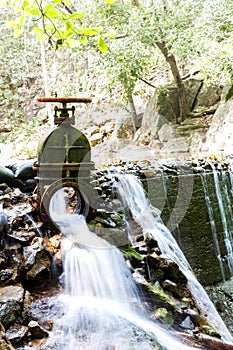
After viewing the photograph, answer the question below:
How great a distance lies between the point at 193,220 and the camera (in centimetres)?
491

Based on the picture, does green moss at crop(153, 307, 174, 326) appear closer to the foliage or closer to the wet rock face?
the wet rock face

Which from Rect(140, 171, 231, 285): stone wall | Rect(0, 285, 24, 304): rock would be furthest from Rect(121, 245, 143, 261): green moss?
Rect(0, 285, 24, 304): rock

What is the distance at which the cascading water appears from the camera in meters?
2.39

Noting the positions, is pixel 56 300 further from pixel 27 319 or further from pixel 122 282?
pixel 122 282

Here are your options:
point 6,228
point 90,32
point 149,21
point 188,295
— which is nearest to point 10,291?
point 6,228

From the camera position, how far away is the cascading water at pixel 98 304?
2.39 m

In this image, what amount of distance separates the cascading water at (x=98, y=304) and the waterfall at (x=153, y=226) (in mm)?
784

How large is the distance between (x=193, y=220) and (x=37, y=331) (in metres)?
3.18

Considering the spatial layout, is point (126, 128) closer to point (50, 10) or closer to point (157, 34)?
point (157, 34)

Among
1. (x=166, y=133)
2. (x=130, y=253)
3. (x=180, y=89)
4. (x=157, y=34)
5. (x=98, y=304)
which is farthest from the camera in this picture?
(x=180, y=89)

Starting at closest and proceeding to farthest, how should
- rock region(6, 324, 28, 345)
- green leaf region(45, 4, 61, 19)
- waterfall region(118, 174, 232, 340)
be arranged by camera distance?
green leaf region(45, 4, 61, 19)
rock region(6, 324, 28, 345)
waterfall region(118, 174, 232, 340)

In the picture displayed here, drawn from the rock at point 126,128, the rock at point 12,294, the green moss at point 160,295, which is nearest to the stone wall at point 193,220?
the green moss at point 160,295

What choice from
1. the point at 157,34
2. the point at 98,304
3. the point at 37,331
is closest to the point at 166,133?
the point at 157,34

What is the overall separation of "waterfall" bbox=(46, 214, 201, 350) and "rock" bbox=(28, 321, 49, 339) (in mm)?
66
